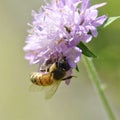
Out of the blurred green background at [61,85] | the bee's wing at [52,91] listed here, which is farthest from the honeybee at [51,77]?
the blurred green background at [61,85]

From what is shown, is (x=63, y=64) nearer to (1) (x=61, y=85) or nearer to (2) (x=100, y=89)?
(2) (x=100, y=89)

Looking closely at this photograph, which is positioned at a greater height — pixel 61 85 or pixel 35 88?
pixel 35 88

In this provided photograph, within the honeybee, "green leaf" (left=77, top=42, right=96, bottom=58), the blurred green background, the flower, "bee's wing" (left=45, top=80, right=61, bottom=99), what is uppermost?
the flower

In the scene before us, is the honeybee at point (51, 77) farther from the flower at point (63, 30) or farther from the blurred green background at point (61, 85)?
the blurred green background at point (61, 85)

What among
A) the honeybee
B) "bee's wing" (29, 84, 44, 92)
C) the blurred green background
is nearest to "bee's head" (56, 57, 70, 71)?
the honeybee

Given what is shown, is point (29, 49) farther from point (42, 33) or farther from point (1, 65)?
point (1, 65)

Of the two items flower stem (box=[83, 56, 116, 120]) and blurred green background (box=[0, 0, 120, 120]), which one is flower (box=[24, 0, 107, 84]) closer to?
flower stem (box=[83, 56, 116, 120])

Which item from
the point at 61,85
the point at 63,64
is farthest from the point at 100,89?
the point at 61,85

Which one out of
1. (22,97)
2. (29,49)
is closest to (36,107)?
(22,97)
